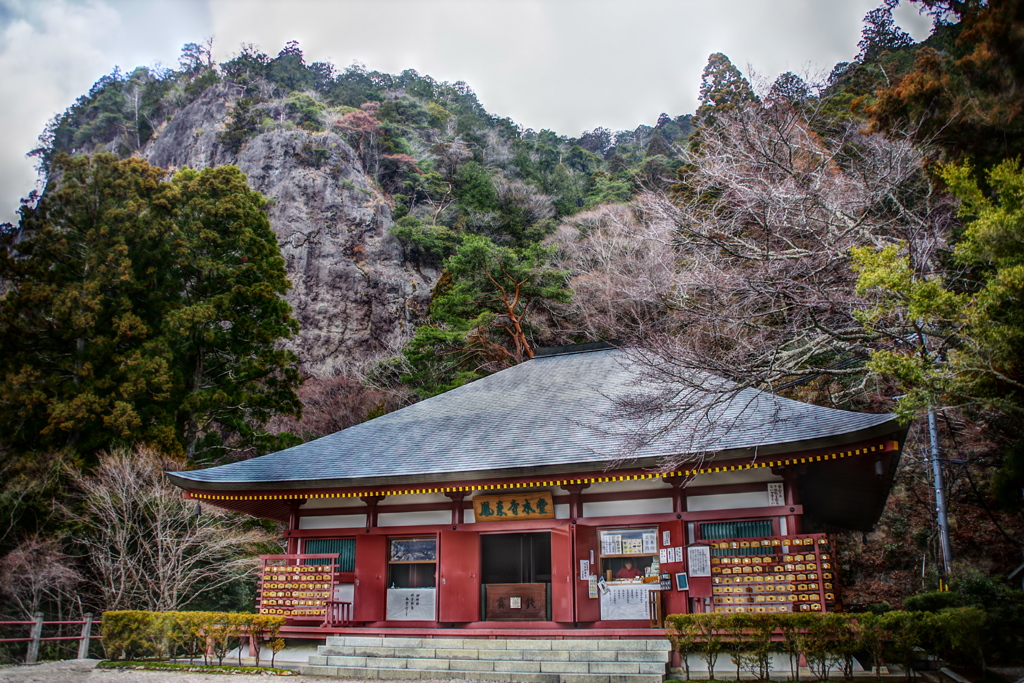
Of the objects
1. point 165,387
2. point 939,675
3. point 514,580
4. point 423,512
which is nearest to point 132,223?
point 165,387

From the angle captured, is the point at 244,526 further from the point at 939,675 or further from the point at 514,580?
the point at 939,675

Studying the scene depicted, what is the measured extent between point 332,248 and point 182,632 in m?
25.3

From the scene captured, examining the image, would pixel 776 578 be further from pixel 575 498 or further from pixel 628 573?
pixel 575 498

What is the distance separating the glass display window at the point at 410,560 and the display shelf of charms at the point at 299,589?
0.92 m

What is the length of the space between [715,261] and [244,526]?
523 inches

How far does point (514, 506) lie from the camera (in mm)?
11461

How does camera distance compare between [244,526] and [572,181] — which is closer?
[244,526]

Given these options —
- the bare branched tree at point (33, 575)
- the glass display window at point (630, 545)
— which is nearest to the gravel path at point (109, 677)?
the glass display window at point (630, 545)

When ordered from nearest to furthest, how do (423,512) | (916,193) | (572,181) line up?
(423,512)
(916,193)
(572,181)

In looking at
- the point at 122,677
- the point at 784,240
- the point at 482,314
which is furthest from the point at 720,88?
the point at 122,677

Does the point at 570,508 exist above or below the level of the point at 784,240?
below

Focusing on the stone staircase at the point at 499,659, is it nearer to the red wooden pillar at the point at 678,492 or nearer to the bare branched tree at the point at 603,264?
the red wooden pillar at the point at 678,492

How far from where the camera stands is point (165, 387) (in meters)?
17.7

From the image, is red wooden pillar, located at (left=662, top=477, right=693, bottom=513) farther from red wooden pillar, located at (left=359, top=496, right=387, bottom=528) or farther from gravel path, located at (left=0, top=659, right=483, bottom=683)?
red wooden pillar, located at (left=359, top=496, right=387, bottom=528)
